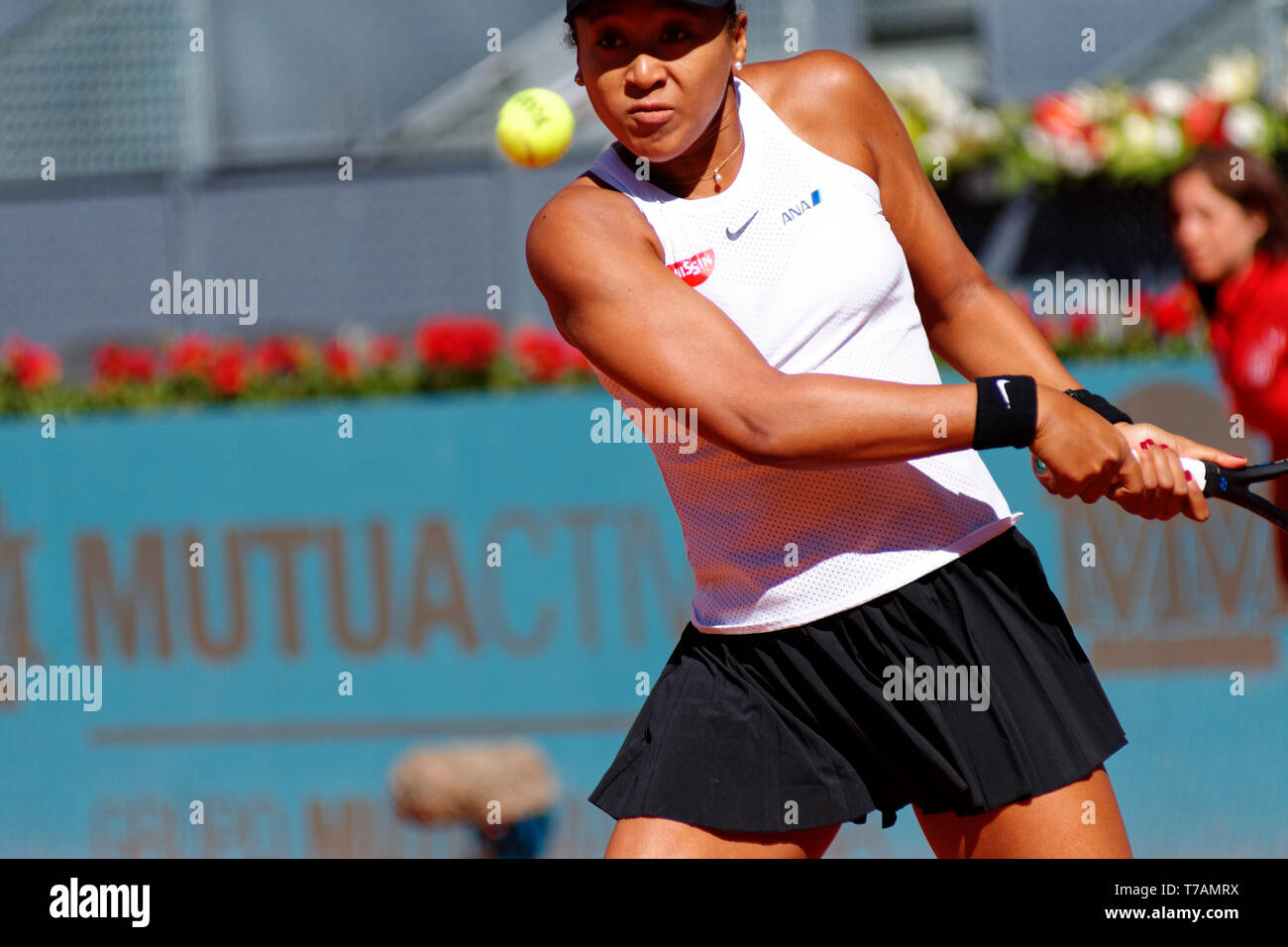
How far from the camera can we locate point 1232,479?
243cm

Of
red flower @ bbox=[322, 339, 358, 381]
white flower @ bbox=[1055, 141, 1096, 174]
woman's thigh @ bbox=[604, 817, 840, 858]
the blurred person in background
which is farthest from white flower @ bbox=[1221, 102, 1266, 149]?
woman's thigh @ bbox=[604, 817, 840, 858]

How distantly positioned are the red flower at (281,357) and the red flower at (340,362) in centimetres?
11

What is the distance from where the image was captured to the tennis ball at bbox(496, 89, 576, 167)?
2.72m

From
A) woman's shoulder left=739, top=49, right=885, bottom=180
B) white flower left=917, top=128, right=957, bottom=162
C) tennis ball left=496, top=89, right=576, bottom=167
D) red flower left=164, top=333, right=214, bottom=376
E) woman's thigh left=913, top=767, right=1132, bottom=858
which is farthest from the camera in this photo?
white flower left=917, top=128, right=957, bottom=162

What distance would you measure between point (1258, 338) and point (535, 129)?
291 centimetres

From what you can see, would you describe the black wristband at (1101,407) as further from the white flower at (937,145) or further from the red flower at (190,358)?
the white flower at (937,145)

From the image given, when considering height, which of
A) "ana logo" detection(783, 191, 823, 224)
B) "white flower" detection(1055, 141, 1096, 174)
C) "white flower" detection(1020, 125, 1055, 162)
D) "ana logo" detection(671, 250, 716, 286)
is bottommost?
"ana logo" detection(671, 250, 716, 286)

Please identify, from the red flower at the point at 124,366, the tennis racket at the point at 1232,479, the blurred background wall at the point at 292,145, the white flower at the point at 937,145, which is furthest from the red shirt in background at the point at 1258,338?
the red flower at the point at 124,366

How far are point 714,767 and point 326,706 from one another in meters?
3.97

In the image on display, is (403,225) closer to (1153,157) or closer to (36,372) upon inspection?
(36,372)

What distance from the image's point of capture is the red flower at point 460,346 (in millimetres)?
6500

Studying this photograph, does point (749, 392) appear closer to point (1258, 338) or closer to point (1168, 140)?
point (1258, 338)

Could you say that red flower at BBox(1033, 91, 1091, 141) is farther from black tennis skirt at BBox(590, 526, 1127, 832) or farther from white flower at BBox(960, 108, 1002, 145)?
black tennis skirt at BBox(590, 526, 1127, 832)
